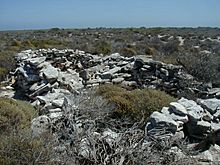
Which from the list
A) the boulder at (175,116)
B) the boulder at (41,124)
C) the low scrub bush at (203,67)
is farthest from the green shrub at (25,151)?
Answer: the low scrub bush at (203,67)

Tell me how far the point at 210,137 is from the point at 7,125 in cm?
345

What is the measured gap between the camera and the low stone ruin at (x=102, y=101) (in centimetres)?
527

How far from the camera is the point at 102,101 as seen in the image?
276 inches

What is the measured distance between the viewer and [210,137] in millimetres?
5703

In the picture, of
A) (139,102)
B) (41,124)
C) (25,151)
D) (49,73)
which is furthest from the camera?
(49,73)

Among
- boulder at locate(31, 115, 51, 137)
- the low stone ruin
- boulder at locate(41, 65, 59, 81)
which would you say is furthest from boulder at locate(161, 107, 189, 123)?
boulder at locate(41, 65, 59, 81)

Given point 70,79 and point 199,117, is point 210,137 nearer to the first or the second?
point 199,117

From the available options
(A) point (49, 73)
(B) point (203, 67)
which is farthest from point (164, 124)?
(A) point (49, 73)

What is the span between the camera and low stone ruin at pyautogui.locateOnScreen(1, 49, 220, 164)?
5.27 meters

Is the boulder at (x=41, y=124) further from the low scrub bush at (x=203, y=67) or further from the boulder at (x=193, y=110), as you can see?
the low scrub bush at (x=203, y=67)

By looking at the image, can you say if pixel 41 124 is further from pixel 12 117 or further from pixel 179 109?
pixel 179 109

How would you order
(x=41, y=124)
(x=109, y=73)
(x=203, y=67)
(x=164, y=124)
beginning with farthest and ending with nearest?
(x=109, y=73) → (x=203, y=67) → (x=41, y=124) → (x=164, y=124)

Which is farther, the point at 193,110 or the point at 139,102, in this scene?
the point at 139,102

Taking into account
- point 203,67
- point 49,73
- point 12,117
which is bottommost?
point 49,73
